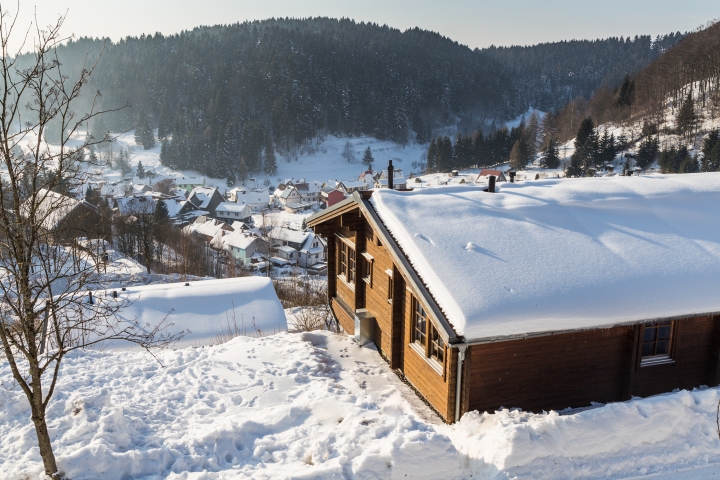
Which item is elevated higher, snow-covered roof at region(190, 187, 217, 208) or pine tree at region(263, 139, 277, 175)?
pine tree at region(263, 139, 277, 175)

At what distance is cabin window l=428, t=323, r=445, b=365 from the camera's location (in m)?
7.84

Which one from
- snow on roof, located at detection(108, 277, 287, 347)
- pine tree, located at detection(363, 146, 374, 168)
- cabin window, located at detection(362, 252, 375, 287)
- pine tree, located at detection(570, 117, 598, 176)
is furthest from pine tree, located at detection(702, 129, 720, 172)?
pine tree, located at detection(363, 146, 374, 168)

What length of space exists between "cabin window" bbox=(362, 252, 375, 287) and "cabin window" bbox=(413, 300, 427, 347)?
6.82ft

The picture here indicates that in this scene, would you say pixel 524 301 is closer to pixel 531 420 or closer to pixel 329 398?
pixel 531 420

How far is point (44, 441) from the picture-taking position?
5.57 m

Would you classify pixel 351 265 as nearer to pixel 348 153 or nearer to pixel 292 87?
pixel 348 153

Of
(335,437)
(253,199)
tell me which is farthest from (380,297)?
(253,199)

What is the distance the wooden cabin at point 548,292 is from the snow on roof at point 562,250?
0.02m

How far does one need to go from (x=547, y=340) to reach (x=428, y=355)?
6.03 feet

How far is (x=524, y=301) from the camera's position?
6.89 meters

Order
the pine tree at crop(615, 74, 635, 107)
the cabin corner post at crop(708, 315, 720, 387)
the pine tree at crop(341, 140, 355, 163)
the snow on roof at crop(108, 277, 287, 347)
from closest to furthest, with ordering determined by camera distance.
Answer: the cabin corner post at crop(708, 315, 720, 387), the snow on roof at crop(108, 277, 287, 347), the pine tree at crop(615, 74, 635, 107), the pine tree at crop(341, 140, 355, 163)

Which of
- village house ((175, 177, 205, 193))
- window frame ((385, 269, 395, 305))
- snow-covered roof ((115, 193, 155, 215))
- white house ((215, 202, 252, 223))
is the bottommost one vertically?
white house ((215, 202, 252, 223))

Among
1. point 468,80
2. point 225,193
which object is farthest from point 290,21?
point 225,193

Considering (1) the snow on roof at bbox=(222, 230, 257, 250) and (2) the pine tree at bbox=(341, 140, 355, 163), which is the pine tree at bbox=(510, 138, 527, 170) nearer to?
(1) the snow on roof at bbox=(222, 230, 257, 250)
